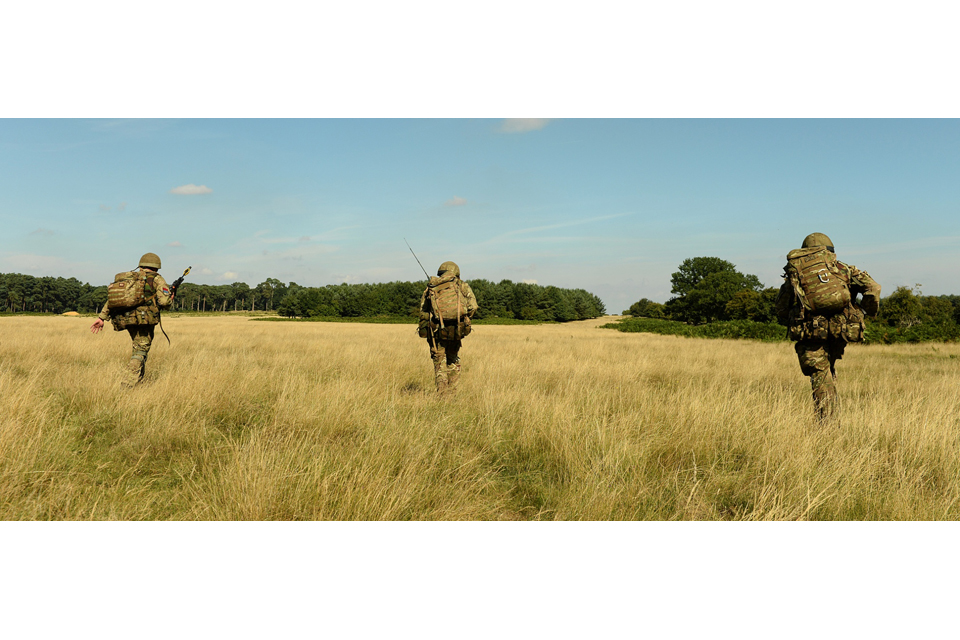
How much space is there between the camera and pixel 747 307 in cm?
4847

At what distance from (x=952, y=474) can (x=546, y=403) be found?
406 centimetres

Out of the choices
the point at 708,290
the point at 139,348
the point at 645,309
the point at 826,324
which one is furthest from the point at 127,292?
the point at 645,309

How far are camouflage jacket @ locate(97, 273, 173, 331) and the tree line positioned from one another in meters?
16.7

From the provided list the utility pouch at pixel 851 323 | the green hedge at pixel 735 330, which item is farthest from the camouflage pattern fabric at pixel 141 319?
the green hedge at pixel 735 330

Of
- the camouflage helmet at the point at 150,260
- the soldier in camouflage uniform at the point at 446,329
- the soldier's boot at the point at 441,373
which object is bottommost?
the soldier's boot at the point at 441,373

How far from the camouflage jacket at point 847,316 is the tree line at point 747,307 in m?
10.3

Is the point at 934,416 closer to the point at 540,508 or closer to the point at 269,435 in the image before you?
the point at 540,508

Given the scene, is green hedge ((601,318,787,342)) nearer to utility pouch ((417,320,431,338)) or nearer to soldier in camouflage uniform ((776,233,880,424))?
soldier in camouflage uniform ((776,233,880,424))

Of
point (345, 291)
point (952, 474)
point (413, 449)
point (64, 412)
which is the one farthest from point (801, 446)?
point (345, 291)

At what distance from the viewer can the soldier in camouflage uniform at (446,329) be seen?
792cm

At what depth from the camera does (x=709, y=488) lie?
151 inches

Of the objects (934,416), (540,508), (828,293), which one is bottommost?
(540,508)

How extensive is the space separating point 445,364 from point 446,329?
0.65 m

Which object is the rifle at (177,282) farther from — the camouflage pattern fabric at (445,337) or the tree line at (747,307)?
the tree line at (747,307)
